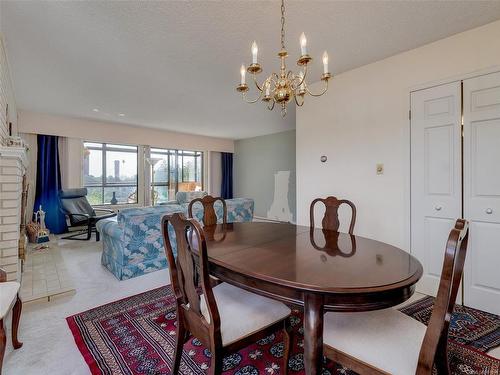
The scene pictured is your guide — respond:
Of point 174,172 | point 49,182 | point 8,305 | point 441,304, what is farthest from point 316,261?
point 174,172

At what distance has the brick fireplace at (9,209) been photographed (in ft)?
6.99

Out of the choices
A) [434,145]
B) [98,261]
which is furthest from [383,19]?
[98,261]

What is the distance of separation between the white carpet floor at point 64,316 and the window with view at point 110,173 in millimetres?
2479

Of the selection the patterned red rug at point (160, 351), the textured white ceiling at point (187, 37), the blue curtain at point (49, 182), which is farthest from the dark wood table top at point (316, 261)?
the blue curtain at point (49, 182)

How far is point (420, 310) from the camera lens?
7.14ft

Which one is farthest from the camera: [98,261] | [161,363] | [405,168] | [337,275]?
[98,261]

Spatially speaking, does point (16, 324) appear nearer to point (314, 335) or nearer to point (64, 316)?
point (64, 316)

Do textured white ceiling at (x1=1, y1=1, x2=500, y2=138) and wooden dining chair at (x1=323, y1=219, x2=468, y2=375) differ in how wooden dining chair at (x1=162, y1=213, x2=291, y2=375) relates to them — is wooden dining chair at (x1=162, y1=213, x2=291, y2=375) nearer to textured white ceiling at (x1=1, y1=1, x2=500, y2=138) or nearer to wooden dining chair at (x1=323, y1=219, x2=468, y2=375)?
wooden dining chair at (x1=323, y1=219, x2=468, y2=375)

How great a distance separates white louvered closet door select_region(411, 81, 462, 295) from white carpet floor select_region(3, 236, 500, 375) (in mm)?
446

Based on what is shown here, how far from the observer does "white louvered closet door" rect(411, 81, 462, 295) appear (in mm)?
2299

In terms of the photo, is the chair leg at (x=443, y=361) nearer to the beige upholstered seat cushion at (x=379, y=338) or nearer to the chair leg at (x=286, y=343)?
the beige upholstered seat cushion at (x=379, y=338)

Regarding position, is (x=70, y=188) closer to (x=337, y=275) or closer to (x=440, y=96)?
(x=337, y=275)

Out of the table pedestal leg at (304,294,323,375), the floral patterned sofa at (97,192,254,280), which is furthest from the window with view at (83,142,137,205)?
the table pedestal leg at (304,294,323,375)

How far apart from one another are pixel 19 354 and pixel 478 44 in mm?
4208
